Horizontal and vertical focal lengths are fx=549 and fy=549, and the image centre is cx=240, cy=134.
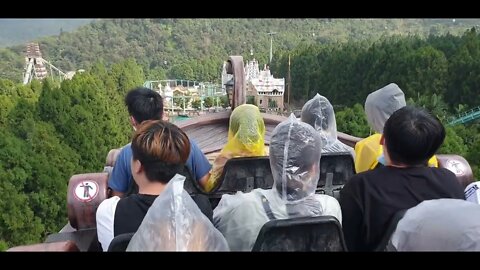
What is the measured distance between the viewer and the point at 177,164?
121cm

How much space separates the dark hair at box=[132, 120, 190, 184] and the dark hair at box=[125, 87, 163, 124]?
2.62 ft

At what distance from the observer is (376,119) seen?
2.07 m

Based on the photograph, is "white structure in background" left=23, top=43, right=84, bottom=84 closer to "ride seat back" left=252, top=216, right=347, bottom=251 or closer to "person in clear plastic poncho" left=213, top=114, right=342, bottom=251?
"person in clear plastic poncho" left=213, top=114, right=342, bottom=251

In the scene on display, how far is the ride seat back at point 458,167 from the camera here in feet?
6.93

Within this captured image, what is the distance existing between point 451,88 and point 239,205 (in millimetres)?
25745

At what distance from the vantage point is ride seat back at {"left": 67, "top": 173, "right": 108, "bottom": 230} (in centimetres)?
191

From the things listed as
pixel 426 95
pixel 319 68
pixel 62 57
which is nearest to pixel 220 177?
pixel 426 95

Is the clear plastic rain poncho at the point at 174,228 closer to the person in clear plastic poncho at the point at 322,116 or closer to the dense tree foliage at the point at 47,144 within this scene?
the person in clear plastic poncho at the point at 322,116

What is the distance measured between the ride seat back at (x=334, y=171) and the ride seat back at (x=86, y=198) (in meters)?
0.78

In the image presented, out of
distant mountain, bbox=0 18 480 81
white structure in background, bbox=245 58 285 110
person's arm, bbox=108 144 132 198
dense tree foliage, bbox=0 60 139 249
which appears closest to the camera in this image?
person's arm, bbox=108 144 132 198

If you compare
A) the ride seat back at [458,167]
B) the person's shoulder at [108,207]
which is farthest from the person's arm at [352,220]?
the ride seat back at [458,167]

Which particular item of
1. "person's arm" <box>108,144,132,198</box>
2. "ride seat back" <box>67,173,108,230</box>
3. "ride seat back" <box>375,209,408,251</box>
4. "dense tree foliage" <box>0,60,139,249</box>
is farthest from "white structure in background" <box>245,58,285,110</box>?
"dense tree foliage" <box>0,60,139,249</box>

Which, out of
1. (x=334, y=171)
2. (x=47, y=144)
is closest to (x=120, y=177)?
(x=334, y=171)
